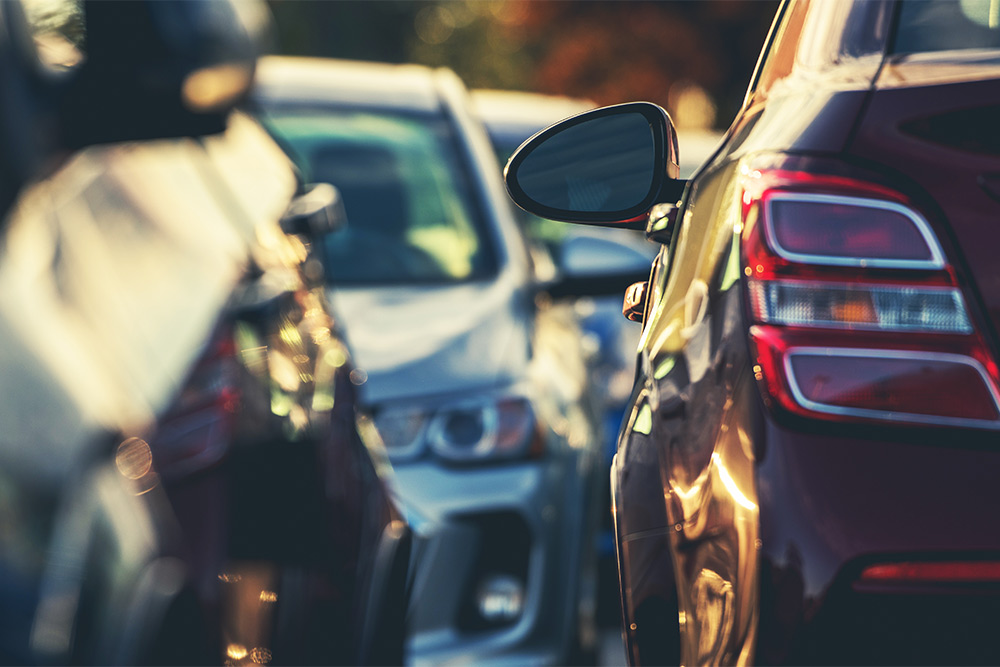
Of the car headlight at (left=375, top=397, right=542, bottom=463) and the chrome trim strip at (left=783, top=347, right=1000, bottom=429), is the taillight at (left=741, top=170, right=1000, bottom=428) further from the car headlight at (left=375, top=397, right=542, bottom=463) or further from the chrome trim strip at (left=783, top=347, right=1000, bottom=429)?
the car headlight at (left=375, top=397, right=542, bottom=463)

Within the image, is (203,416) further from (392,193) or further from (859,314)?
(392,193)

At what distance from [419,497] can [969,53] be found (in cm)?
255

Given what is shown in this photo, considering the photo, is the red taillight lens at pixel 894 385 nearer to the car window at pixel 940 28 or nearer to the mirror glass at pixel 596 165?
A: the car window at pixel 940 28

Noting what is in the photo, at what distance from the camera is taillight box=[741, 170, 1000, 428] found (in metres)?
1.43

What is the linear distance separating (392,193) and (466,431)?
1.39 metres

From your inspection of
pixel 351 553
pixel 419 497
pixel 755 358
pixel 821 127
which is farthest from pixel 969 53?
pixel 419 497

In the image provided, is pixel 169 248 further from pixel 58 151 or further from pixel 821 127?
pixel 821 127

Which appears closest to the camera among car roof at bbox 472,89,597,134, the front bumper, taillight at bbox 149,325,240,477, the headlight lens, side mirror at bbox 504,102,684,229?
taillight at bbox 149,325,240,477

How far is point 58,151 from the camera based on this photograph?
208cm

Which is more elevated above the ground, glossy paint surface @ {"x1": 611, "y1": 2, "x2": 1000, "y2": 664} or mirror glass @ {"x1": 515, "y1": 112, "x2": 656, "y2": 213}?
mirror glass @ {"x1": 515, "y1": 112, "x2": 656, "y2": 213}

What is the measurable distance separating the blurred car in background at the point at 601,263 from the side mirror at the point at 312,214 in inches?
26.3

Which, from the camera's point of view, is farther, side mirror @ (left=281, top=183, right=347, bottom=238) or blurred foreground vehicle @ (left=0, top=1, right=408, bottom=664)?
side mirror @ (left=281, top=183, right=347, bottom=238)

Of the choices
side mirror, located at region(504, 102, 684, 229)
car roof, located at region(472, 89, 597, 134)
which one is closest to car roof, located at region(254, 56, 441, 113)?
car roof, located at region(472, 89, 597, 134)

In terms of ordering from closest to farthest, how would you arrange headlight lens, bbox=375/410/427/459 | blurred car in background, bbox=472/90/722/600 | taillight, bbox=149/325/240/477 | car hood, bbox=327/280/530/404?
taillight, bbox=149/325/240/477 < headlight lens, bbox=375/410/427/459 < car hood, bbox=327/280/530/404 < blurred car in background, bbox=472/90/722/600
